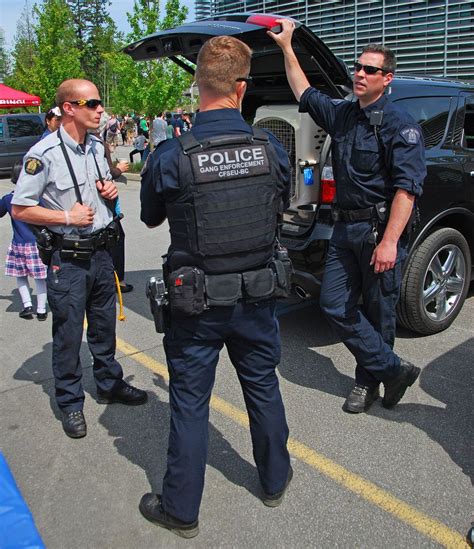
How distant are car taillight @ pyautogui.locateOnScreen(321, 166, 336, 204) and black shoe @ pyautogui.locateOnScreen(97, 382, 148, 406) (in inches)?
69.9

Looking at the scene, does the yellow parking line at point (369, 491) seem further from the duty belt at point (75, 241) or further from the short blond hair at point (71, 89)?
the short blond hair at point (71, 89)

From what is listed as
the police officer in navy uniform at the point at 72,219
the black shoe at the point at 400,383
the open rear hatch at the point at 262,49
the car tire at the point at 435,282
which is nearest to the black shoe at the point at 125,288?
the open rear hatch at the point at 262,49

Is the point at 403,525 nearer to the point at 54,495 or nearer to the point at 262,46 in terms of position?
the point at 54,495

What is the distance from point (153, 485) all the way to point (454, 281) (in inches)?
115

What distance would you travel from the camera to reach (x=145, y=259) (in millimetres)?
7262

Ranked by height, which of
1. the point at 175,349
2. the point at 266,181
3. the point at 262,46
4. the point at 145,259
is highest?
the point at 262,46

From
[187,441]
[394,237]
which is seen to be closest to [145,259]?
[394,237]

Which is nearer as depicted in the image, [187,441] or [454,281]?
[187,441]

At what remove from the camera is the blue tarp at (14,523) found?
1.87 meters

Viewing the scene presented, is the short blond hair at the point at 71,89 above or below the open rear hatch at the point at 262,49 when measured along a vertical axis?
below

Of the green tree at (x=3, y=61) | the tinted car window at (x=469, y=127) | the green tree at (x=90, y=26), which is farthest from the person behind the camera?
the green tree at (x=90, y=26)

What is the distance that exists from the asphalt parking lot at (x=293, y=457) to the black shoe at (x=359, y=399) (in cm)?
5

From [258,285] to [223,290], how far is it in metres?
0.15

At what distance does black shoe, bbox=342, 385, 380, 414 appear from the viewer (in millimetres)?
3465
